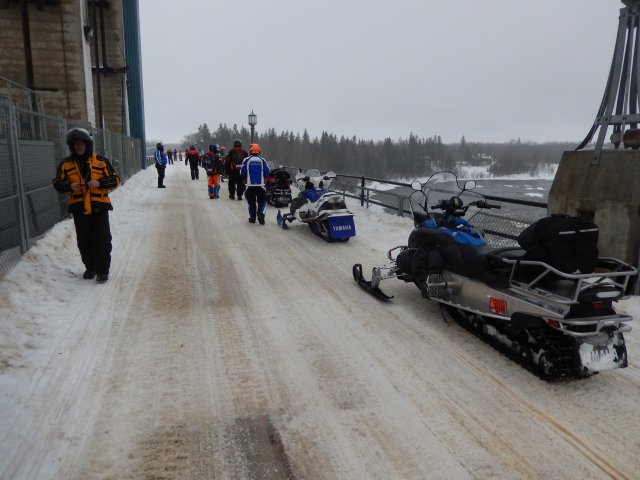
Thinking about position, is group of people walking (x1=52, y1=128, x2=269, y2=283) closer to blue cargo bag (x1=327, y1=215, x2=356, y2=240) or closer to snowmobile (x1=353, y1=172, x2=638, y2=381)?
snowmobile (x1=353, y1=172, x2=638, y2=381)

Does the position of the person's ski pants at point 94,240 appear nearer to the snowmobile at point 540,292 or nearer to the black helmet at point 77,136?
the black helmet at point 77,136

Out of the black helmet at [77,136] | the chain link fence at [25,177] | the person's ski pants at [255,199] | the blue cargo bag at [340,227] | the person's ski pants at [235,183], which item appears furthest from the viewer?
the person's ski pants at [235,183]

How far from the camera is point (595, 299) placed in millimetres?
3115

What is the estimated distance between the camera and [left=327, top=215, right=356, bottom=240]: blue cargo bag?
26.7 feet

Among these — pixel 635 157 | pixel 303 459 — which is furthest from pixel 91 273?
pixel 635 157

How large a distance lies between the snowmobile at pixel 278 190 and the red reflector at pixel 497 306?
1019 centimetres

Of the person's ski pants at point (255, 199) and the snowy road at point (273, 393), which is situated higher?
the person's ski pants at point (255, 199)

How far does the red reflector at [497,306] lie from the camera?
3.57m

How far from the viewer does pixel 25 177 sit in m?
6.01

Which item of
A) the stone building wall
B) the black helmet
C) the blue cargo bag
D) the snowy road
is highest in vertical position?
the stone building wall

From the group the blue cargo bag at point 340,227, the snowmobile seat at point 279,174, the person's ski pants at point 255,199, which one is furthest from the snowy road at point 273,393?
the snowmobile seat at point 279,174

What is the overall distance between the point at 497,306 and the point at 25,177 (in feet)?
20.0

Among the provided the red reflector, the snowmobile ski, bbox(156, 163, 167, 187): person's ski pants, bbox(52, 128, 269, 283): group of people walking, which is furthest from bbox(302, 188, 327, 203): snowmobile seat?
bbox(156, 163, 167, 187): person's ski pants

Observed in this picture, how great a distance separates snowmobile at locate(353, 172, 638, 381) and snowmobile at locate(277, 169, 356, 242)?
361 cm
